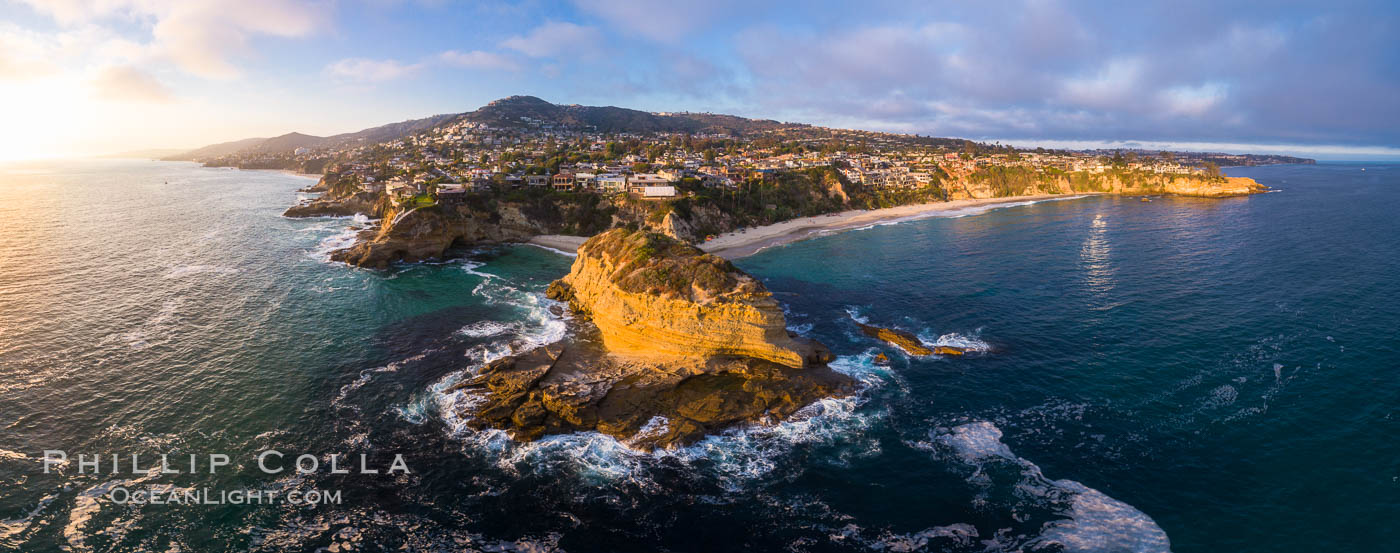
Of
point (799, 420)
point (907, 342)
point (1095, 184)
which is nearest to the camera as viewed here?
point (799, 420)

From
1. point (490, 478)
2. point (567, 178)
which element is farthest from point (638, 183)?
point (490, 478)

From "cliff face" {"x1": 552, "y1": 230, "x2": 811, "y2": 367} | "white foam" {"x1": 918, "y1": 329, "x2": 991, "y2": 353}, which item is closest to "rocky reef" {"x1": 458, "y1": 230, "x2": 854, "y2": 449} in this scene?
"cliff face" {"x1": 552, "y1": 230, "x2": 811, "y2": 367}

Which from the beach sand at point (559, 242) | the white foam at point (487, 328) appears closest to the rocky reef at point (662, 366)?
the white foam at point (487, 328)

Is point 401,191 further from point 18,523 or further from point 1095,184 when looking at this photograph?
point 1095,184

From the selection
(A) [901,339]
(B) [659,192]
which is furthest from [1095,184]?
(A) [901,339]

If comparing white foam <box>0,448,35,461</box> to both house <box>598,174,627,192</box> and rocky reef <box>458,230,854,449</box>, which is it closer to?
rocky reef <box>458,230,854,449</box>

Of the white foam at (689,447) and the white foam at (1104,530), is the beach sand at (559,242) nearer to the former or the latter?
the white foam at (689,447)
